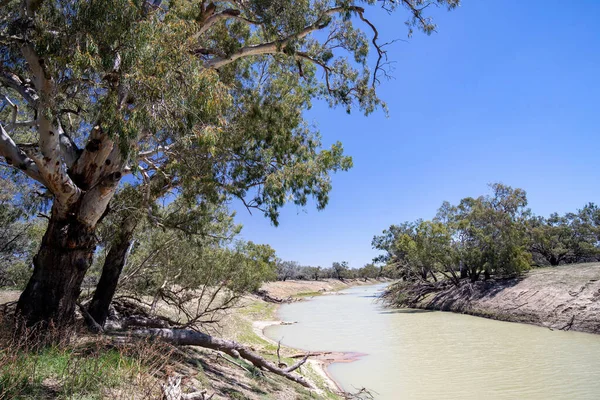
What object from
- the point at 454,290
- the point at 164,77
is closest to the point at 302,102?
the point at 164,77

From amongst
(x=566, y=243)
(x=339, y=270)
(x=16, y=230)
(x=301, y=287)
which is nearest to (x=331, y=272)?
(x=339, y=270)

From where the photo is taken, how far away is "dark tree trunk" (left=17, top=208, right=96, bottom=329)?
5.11 meters

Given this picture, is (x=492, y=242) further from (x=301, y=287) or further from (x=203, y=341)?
(x=301, y=287)

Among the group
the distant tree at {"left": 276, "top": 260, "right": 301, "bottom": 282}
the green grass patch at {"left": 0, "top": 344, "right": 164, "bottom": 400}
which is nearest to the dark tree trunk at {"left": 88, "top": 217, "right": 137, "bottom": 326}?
the green grass patch at {"left": 0, "top": 344, "right": 164, "bottom": 400}

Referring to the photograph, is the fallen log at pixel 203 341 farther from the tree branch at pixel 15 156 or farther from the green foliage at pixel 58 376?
the tree branch at pixel 15 156

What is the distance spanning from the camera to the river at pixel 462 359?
8086 millimetres

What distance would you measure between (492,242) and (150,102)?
23844mm

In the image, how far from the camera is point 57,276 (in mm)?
5250

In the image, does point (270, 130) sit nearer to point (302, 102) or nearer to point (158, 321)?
point (302, 102)

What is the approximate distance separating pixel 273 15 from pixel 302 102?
2.53m

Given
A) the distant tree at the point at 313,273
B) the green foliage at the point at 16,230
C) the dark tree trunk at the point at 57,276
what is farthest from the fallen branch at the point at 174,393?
the distant tree at the point at 313,273

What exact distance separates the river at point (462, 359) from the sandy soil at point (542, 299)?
32.9 inches

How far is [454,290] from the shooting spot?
24.3m

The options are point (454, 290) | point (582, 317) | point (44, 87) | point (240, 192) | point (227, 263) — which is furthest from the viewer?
point (454, 290)
